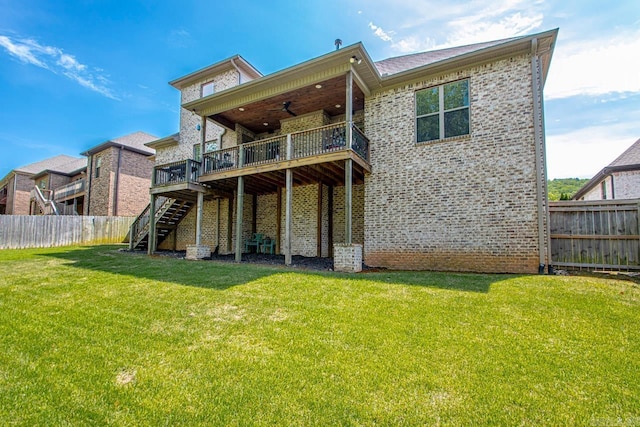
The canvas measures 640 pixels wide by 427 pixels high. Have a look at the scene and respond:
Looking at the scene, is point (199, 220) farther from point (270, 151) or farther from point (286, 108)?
point (286, 108)

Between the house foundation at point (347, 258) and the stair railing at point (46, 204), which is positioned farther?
the stair railing at point (46, 204)

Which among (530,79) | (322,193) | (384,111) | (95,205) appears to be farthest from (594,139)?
(95,205)

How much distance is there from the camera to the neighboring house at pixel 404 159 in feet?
26.0

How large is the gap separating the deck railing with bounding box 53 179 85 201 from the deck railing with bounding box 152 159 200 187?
1662 centimetres

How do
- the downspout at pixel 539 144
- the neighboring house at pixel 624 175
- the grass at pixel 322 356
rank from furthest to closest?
the neighboring house at pixel 624 175 → the downspout at pixel 539 144 → the grass at pixel 322 356

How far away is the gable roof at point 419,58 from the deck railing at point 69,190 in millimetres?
25337

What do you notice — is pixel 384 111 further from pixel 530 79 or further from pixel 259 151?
pixel 259 151

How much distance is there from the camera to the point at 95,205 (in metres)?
22.1

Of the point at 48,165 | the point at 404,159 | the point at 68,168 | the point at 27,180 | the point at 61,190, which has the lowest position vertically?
the point at 404,159

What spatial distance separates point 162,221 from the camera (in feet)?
48.1

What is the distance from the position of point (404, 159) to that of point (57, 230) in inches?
755

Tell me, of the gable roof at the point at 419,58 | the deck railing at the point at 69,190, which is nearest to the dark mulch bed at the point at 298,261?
the gable roof at the point at 419,58

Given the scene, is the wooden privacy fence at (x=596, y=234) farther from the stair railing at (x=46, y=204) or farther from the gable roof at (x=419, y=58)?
the stair railing at (x=46, y=204)

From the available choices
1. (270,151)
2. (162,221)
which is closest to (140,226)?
(162,221)
